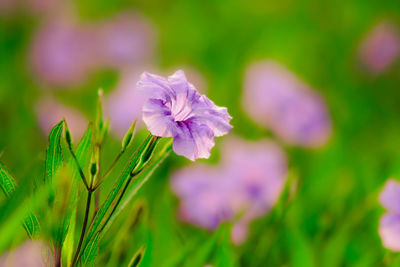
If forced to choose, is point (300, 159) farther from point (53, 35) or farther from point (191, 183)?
point (53, 35)

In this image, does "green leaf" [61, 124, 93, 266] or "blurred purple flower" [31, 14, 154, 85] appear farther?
"blurred purple flower" [31, 14, 154, 85]

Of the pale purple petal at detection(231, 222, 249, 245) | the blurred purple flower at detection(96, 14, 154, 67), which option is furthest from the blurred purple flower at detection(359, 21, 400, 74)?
the pale purple petal at detection(231, 222, 249, 245)

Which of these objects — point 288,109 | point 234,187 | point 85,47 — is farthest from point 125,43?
point 234,187

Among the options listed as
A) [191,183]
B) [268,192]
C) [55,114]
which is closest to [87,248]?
[191,183]

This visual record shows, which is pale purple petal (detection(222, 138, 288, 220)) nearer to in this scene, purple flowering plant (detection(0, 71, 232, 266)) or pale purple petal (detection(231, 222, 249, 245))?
pale purple petal (detection(231, 222, 249, 245))

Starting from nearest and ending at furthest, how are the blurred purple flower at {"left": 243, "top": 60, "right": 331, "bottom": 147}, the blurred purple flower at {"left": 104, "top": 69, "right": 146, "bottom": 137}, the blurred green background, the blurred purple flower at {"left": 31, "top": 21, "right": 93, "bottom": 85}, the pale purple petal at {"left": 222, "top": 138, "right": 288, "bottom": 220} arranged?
the blurred green background → the pale purple petal at {"left": 222, "top": 138, "right": 288, "bottom": 220} → the blurred purple flower at {"left": 104, "top": 69, "right": 146, "bottom": 137} → the blurred purple flower at {"left": 243, "top": 60, "right": 331, "bottom": 147} → the blurred purple flower at {"left": 31, "top": 21, "right": 93, "bottom": 85}

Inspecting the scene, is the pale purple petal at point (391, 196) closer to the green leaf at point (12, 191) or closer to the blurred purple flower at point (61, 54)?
the green leaf at point (12, 191)

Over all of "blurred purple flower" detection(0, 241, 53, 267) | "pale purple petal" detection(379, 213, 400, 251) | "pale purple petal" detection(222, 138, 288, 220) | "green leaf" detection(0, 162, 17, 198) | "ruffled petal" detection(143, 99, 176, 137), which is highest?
"ruffled petal" detection(143, 99, 176, 137)
